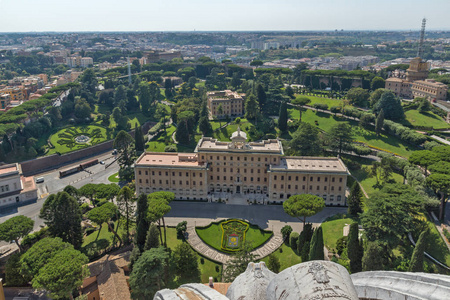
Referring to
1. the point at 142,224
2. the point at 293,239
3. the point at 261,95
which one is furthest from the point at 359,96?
the point at 142,224

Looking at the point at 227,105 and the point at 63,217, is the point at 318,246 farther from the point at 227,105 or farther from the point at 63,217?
the point at 227,105

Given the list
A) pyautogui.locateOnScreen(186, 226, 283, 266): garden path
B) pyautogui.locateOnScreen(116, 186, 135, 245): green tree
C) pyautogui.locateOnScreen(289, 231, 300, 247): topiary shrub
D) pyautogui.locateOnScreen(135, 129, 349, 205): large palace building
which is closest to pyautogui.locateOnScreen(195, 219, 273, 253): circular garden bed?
pyautogui.locateOnScreen(186, 226, 283, 266): garden path

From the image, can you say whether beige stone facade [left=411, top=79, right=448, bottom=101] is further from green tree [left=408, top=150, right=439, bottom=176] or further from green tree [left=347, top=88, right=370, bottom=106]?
green tree [left=408, top=150, right=439, bottom=176]

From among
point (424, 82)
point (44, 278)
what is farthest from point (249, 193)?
point (424, 82)

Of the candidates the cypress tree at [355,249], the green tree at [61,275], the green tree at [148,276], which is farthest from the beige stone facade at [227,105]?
the green tree at [61,275]

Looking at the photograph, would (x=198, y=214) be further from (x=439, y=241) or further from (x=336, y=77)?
(x=336, y=77)

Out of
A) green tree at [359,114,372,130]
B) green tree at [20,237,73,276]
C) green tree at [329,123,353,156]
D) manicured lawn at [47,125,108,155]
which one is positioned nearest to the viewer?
green tree at [20,237,73,276]
